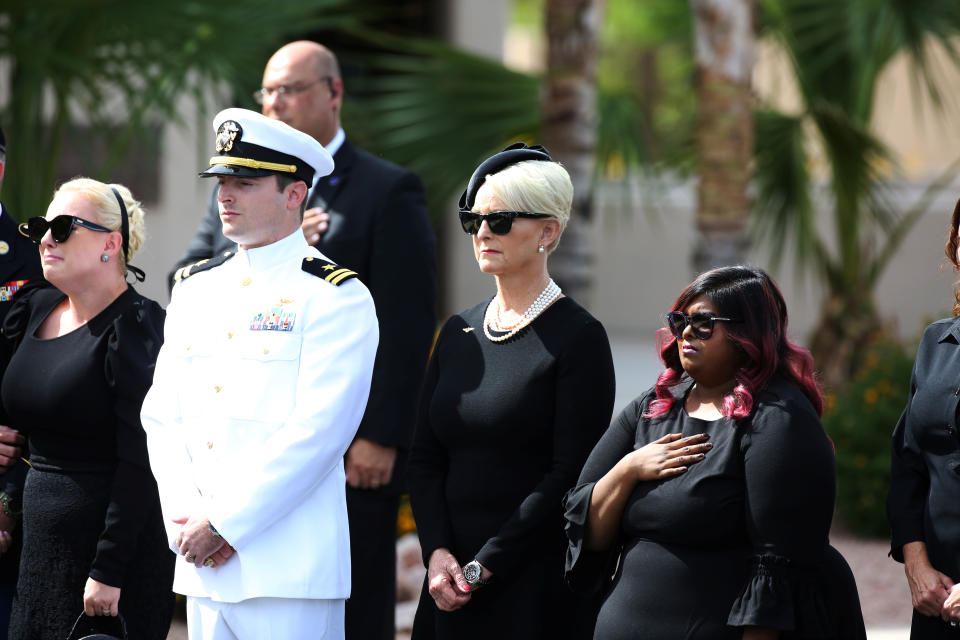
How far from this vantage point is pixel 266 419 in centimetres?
298

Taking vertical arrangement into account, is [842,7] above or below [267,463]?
above

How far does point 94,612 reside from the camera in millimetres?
3199

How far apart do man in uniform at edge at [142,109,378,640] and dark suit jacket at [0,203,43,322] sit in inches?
27.7

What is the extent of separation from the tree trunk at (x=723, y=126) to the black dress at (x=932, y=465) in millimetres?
3884

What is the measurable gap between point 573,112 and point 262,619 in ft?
15.4

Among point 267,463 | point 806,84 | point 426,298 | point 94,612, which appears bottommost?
point 94,612

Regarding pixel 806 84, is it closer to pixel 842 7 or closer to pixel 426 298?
pixel 842 7

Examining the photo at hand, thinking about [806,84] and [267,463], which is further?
[806,84]

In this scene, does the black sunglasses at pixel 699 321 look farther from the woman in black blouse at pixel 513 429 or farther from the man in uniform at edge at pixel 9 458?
the man in uniform at edge at pixel 9 458

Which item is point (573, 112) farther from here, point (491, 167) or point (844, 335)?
point (491, 167)

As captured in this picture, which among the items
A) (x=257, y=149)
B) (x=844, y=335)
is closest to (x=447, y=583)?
(x=257, y=149)

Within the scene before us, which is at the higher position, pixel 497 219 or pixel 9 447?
pixel 497 219

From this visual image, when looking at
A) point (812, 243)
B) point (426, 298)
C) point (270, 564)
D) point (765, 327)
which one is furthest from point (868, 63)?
point (270, 564)

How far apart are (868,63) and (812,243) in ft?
3.44
